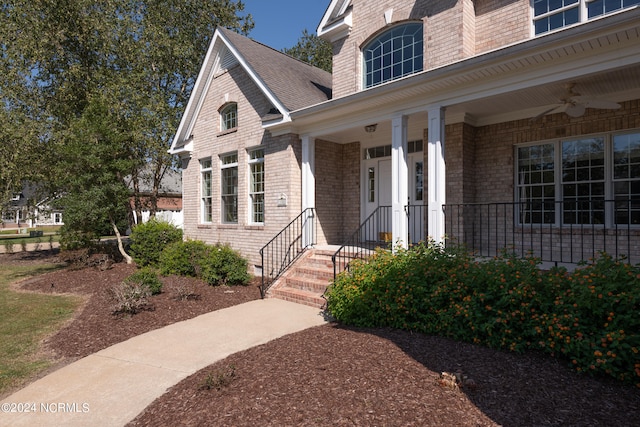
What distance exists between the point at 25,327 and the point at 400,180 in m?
7.30

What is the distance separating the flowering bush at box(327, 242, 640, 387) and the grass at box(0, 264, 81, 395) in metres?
4.21

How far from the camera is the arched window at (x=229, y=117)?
11906 mm

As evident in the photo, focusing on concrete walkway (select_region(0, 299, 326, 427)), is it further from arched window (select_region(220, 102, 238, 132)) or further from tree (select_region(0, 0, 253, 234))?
tree (select_region(0, 0, 253, 234))

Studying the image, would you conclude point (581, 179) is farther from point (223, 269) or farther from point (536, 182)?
point (223, 269)

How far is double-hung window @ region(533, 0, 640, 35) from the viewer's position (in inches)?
273

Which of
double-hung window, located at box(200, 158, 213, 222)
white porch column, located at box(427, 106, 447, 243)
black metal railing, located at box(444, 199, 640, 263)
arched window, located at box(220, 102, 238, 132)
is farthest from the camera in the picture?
double-hung window, located at box(200, 158, 213, 222)

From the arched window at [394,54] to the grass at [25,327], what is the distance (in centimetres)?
860

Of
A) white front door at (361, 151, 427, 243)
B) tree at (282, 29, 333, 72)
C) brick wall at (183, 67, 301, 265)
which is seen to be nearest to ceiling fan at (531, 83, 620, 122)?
white front door at (361, 151, 427, 243)

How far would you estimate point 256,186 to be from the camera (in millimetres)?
11094

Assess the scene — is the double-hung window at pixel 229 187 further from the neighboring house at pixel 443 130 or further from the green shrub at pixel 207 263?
the green shrub at pixel 207 263

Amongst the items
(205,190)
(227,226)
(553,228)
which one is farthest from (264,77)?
(553,228)

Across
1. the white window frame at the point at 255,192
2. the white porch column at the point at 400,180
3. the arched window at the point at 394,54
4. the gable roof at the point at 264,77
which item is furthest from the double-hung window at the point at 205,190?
the white porch column at the point at 400,180

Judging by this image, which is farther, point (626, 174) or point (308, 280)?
point (308, 280)

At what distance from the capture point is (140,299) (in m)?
7.07
